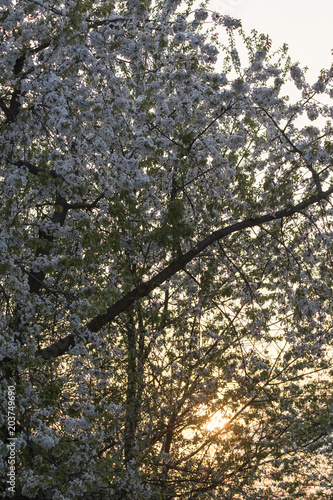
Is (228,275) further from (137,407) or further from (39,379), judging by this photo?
(39,379)

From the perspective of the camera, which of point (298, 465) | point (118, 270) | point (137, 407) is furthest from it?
point (298, 465)

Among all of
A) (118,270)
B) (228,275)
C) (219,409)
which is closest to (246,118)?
(228,275)

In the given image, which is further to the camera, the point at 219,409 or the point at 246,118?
the point at 219,409

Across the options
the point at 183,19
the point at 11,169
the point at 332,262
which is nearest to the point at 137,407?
the point at 332,262

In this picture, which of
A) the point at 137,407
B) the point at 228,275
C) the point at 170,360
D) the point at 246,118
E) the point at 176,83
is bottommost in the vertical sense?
the point at 137,407

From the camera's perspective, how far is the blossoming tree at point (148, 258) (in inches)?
Answer: 233

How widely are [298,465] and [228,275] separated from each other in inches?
194

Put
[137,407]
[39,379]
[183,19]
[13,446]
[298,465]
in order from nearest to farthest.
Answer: [13,446] < [39,379] < [183,19] < [137,407] < [298,465]

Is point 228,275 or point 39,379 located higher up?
point 228,275

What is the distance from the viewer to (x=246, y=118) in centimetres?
923

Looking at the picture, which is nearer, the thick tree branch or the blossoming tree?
the blossoming tree

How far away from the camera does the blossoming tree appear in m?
5.92

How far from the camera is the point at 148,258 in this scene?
29.3 feet

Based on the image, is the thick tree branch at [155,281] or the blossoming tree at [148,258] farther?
the thick tree branch at [155,281]
